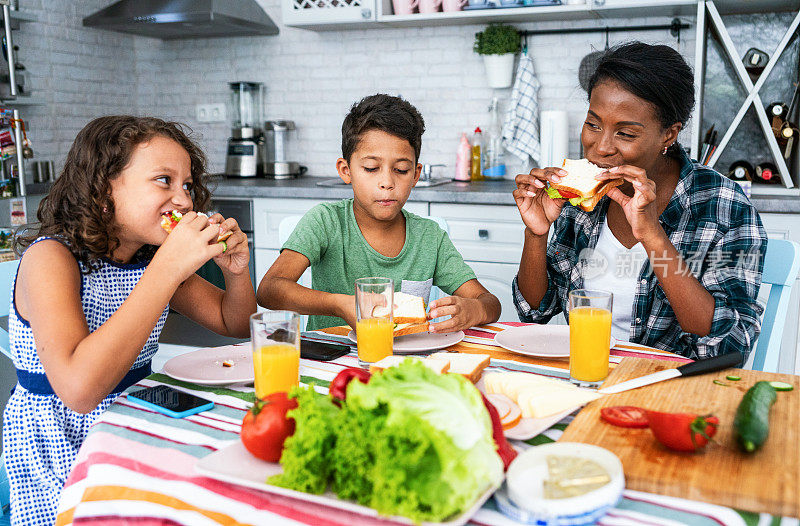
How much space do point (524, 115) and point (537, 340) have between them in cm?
245

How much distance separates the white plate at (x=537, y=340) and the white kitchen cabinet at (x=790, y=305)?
Answer: 1644mm

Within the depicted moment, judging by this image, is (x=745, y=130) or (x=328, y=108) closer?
(x=745, y=130)

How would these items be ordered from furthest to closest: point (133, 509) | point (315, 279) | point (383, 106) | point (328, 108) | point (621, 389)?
point (328, 108), point (315, 279), point (383, 106), point (621, 389), point (133, 509)

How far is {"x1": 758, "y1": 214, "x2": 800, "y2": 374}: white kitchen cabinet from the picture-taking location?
2803 mm

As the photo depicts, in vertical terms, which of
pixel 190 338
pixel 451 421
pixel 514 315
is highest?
pixel 451 421

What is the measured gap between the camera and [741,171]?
323cm

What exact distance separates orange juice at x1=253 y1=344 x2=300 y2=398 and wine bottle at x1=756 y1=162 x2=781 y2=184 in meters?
2.87

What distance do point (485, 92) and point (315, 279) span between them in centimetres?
224

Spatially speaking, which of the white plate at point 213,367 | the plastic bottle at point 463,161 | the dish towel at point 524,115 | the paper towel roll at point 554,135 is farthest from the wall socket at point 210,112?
the white plate at point 213,367

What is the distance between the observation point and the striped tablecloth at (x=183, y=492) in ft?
2.53

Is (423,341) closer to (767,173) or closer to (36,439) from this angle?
(36,439)

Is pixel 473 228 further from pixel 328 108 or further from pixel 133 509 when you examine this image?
pixel 133 509

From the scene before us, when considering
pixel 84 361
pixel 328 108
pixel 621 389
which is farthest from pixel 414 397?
pixel 328 108

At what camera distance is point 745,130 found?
3387 millimetres
